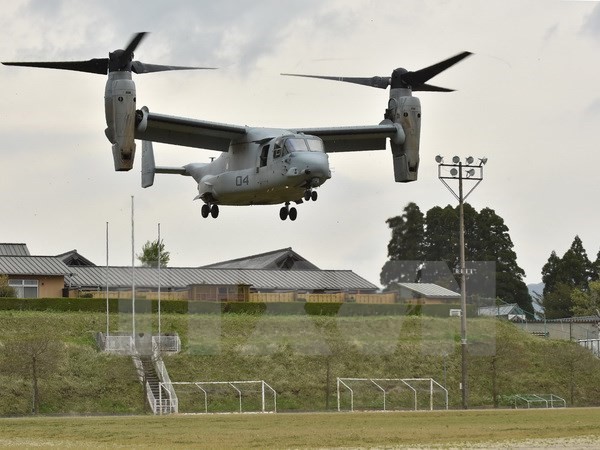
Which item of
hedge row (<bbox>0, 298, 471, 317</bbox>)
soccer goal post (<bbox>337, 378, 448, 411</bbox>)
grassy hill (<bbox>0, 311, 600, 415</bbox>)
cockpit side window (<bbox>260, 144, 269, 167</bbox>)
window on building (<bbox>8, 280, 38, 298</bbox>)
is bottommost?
soccer goal post (<bbox>337, 378, 448, 411</bbox>)

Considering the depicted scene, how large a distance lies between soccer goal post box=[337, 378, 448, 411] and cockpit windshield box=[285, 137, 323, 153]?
29190mm

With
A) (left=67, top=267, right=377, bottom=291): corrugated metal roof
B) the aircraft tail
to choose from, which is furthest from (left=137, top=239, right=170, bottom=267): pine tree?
the aircraft tail

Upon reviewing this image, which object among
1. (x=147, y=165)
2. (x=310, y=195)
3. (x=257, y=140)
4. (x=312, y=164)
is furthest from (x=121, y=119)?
(x=147, y=165)

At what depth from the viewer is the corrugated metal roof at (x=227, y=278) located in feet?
405

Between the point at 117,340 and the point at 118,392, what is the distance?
9.25 metres

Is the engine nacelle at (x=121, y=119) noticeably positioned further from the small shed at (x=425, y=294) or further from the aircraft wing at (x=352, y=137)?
the small shed at (x=425, y=294)

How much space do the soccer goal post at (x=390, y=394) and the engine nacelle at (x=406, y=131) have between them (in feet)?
95.9

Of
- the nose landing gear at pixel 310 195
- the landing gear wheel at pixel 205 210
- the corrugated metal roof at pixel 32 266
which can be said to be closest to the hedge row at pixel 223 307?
the corrugated metal roof at pixel 32 266

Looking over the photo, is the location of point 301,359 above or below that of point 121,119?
below

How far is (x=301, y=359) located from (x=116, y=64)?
46.0m

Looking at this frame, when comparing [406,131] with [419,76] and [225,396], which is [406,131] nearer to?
[419,76]

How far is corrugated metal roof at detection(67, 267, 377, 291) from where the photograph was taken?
405 ft

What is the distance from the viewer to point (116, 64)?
2247 inches

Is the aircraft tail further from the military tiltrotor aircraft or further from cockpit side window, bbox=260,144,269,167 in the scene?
cockpit side window, bbox=260,144,269,167
